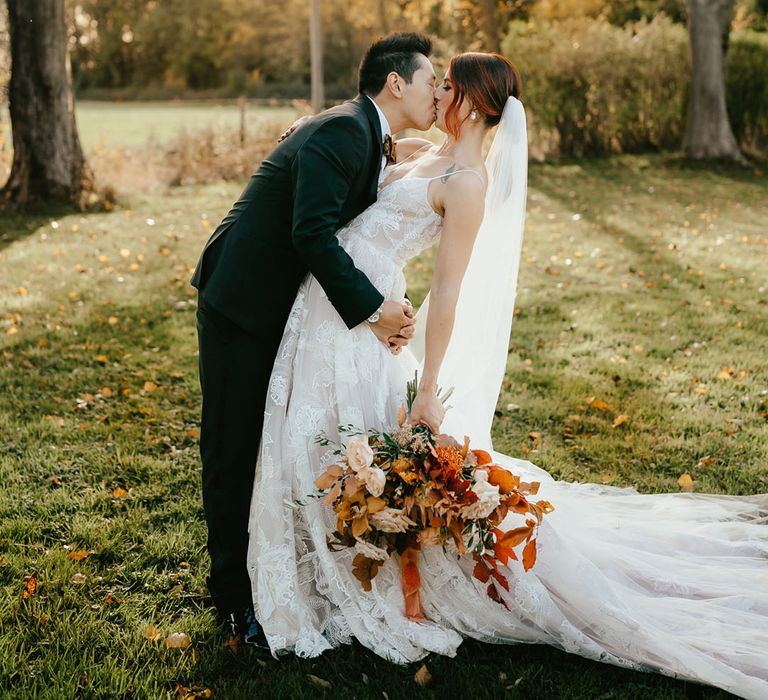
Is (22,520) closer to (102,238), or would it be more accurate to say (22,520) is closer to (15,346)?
(15,346)

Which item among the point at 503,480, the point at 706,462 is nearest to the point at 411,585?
the point at 503,480

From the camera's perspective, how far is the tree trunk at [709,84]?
1542 cm

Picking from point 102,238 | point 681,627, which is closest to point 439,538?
point 681,627

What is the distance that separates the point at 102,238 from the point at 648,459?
7206 mm

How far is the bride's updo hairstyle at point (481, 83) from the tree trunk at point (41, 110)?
9361 millimetres

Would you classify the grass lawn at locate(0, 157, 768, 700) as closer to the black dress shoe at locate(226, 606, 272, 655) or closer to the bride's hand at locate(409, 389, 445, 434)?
the black dress shoe at locate(226, 606, 272, 655)

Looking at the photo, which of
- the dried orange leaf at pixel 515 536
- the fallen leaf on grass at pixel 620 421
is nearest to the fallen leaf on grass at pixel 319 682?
the dried orange leaf at pixel 515 536

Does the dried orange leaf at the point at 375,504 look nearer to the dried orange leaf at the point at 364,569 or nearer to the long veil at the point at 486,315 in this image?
the dried orange leaf at the point at 364,569

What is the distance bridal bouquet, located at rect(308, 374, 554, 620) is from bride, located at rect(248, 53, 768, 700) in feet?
0.55

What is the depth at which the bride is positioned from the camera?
9.34ft

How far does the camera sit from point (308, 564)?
304 centimetres

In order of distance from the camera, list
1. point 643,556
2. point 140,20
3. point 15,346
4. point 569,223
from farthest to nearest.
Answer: point 140,20 → point 569,223 → point 15,346 → point 643,556

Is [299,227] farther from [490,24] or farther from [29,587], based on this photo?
[490,24]

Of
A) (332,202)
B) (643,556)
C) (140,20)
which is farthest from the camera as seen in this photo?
(140,20)
